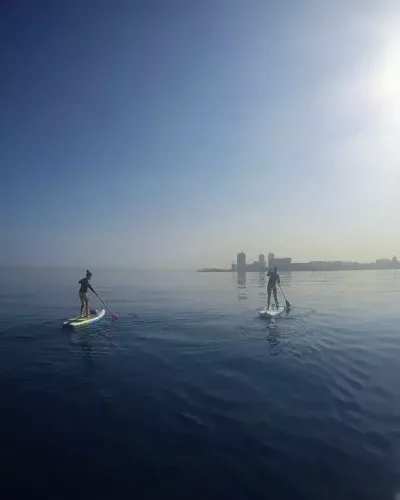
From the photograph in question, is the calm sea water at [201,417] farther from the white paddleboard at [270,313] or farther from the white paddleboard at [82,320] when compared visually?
the white paddleboard at [270,313]

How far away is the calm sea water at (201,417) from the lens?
6.27 metres

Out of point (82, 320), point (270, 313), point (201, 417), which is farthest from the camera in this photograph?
point (270, 313)

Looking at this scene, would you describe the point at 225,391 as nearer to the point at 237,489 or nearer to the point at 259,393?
the point at 259,393

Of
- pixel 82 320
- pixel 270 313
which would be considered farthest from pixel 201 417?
pixel 270 313

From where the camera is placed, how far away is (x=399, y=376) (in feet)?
39.1

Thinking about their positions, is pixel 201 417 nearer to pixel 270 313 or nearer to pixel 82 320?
pixel 82 320

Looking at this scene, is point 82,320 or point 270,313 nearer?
point 82,320

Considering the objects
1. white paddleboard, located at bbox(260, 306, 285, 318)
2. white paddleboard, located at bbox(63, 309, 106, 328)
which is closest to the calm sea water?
white paddleboard, located at bbox(63, 309, 106, 328)

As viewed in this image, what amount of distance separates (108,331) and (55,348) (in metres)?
4.43

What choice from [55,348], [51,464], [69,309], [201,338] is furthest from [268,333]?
[69,309]

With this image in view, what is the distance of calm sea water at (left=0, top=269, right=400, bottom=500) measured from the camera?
6270 millimetres

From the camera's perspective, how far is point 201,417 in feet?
28.8

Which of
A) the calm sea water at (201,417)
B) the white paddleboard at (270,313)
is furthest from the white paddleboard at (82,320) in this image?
the white paddleboard at (270,313)

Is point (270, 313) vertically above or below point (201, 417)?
above
